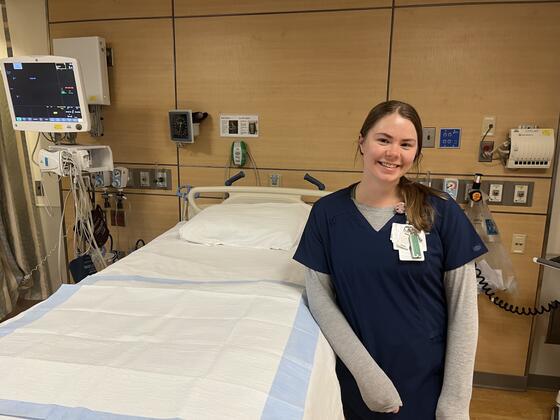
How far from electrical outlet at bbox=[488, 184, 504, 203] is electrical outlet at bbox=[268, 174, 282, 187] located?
1.25m

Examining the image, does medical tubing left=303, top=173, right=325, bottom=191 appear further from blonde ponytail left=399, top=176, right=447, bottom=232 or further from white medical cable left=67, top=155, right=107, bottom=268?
white medical cable left=67, top=155, right=107, bottom=268

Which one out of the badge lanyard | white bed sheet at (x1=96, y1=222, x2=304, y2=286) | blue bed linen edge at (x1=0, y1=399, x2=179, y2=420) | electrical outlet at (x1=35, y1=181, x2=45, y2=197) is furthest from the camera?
electrical outlet at (x1=35, y1=181, x2=45, y2=197)

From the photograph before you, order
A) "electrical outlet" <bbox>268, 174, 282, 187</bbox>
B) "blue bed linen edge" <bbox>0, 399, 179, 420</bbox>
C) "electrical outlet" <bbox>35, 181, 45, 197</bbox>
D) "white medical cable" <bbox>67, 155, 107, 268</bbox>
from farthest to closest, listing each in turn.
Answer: "electrical outlet" <bbox>35, 181, 45, 197</bbox> < "electrical outlet" <bbox>268, 174, 282, 187</bbox> < "white medical cable" <bbox>67, 155, 107, 268</bbox> < "blue bed linen edge" <bbox>0, 399, 179, 420</bbox>

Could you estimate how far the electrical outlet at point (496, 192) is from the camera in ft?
8.06

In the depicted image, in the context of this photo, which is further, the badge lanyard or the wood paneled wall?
the wood paneled wall

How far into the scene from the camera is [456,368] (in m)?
1.33

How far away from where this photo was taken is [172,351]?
120 centimetres

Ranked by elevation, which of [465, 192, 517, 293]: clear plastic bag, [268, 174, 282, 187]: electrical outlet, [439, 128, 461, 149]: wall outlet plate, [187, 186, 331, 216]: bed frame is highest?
[439, 128, 461, 149]: wall outlet plate

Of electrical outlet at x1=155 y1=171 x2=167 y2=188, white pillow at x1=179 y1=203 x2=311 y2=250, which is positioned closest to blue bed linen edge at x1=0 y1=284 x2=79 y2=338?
white pillow at x1=179 y1=203 x2=311 y2=250

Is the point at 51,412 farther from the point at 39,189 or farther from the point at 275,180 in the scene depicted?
the point at 39,189

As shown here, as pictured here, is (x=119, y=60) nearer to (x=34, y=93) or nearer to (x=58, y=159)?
(x=34, y=93)

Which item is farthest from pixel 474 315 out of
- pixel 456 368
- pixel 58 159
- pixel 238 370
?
pixel 58 159

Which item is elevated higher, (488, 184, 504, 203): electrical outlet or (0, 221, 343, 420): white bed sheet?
(488, 184, 504, 203): electrical outlet

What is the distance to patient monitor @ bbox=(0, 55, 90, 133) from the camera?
7.59ft
